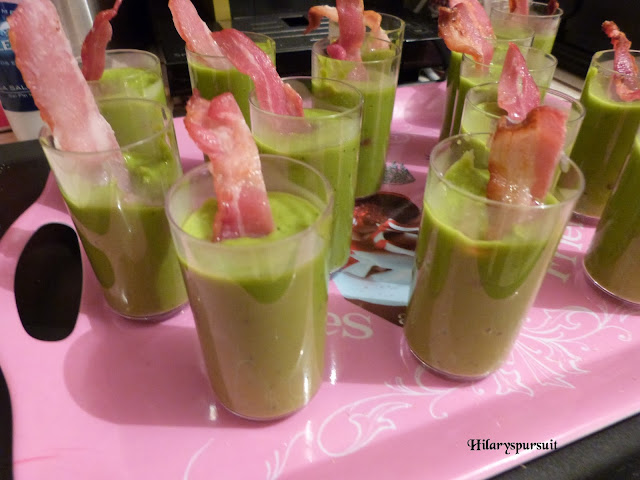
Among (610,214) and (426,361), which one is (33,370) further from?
(610,214)

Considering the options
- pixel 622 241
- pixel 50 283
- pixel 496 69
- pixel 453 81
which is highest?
pixel 496 69

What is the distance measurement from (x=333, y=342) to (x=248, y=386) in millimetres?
227

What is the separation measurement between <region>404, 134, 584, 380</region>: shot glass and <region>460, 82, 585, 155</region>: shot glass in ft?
0.57

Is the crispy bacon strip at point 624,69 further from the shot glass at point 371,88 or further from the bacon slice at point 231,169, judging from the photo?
the bacon slice at point 231,169

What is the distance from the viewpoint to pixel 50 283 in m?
1.02

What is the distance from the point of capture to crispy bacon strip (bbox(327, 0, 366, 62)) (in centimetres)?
111

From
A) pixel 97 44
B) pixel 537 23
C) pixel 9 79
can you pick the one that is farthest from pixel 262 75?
pixel 537 23

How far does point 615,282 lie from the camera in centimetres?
A: 96

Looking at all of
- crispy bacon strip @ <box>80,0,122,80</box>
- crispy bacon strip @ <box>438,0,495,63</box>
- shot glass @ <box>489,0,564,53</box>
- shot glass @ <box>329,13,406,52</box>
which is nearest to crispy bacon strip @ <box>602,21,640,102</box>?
crispy bacon strip @ <box>438,0,495,63</box>

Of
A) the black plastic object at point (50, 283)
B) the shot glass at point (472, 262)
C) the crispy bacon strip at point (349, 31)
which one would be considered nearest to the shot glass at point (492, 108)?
the shot glass at point (472, 262)

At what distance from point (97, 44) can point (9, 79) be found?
0.56 metres

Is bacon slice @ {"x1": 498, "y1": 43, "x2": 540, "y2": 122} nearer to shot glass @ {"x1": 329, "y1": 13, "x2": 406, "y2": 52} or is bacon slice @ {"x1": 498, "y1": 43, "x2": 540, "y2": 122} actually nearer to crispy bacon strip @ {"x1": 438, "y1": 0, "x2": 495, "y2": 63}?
crispy bacon strip @ {"x1": 438, "y1": 0, "x2": 495, "y2": 63}

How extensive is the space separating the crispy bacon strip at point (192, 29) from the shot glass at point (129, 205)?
258 millimetres

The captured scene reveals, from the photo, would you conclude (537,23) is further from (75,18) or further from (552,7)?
(75,18)
